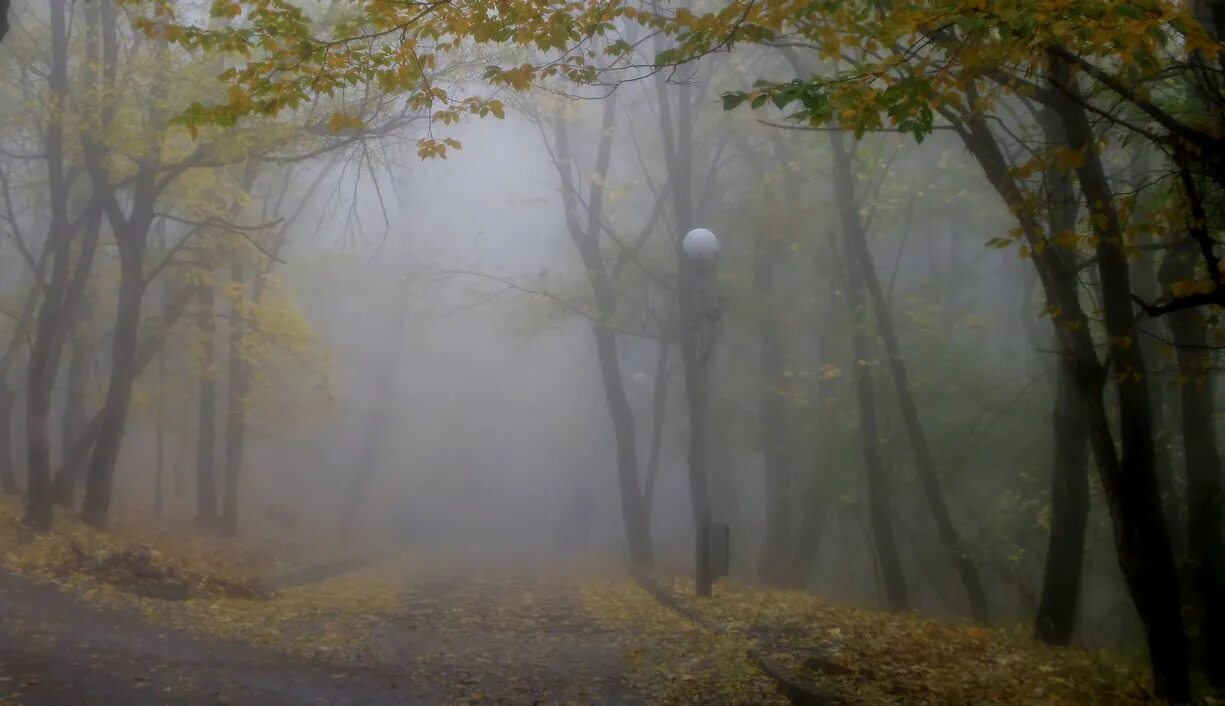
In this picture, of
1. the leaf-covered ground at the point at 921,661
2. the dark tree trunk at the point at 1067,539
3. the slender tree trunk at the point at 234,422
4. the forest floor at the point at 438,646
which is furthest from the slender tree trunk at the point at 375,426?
the dark tree trunk at the point at 1067,539

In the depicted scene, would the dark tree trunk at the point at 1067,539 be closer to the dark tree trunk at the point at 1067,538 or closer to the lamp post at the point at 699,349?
the dark tree trunk at the point at 1067,538

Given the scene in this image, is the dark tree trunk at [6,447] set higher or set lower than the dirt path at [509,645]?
higher

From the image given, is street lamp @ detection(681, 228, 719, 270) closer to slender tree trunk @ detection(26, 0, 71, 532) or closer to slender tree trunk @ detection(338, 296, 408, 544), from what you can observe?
slender tree trunk @ detection(26, 0, 71, 532)

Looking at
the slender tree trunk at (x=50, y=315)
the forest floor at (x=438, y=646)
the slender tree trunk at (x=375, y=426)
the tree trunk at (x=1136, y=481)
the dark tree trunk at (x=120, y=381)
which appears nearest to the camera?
the tree trunk at (x=1136, y=481)

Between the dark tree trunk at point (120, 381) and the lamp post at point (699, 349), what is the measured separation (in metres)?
8.94

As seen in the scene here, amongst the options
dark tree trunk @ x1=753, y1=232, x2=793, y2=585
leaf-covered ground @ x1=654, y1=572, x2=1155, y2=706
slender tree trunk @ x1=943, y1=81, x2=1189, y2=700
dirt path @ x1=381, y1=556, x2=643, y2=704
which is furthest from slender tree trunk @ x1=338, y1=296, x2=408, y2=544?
slender tree trunk @ x1=943, y1=81, x2=1189, y2=700

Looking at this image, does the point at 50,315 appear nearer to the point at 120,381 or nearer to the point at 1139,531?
the point at 120,381

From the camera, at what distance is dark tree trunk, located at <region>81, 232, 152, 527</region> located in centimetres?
1688

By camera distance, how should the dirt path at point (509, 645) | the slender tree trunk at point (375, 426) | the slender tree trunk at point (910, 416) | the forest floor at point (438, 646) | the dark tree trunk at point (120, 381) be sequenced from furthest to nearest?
the slender tree trunk at point (375, 426) → the dark tree trunk at point (120, 381) → the slender tree trunk at point (910, 416) → the dirt path at point (509, 645) → the forest floor at point (438, 646)

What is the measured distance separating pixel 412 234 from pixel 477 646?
29.9 meters

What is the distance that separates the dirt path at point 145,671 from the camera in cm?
762

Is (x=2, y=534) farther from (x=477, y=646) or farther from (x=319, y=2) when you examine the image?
(x=319, y=2)

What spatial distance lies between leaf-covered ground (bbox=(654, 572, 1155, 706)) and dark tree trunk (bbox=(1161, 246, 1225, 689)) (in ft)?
3.13

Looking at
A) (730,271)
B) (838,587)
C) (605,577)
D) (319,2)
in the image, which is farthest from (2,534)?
(838,587)
